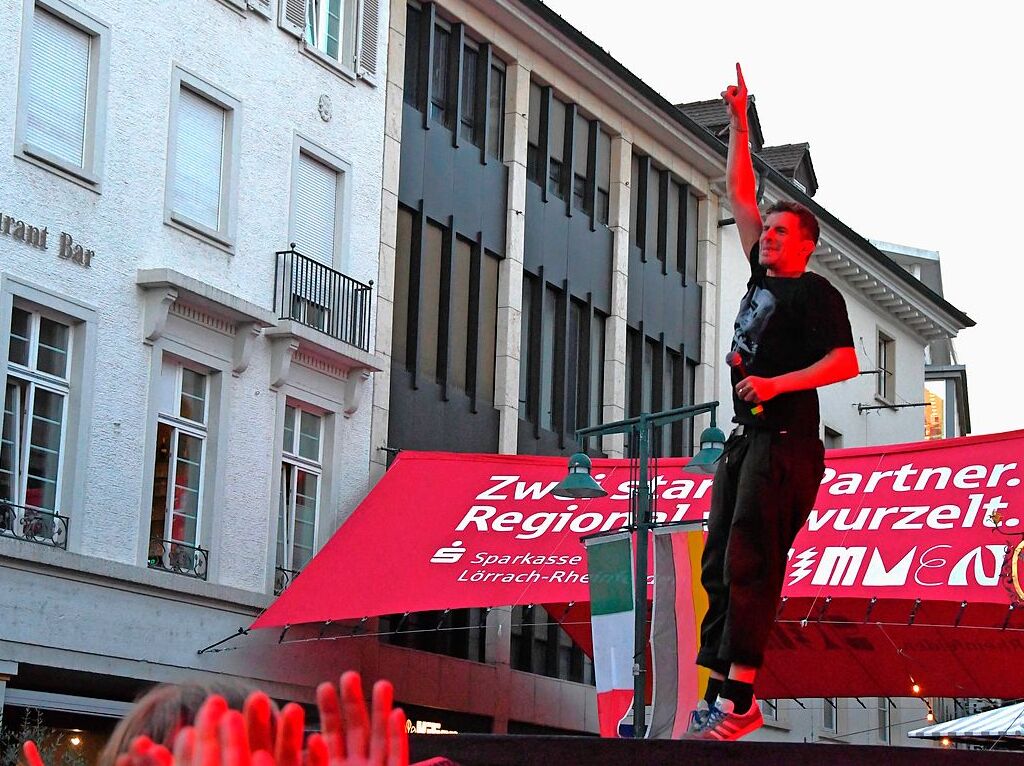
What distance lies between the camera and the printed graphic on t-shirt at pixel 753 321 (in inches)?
338

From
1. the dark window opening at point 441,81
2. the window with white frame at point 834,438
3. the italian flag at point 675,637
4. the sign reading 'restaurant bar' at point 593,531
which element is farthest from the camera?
the window with white frame at point 834,438

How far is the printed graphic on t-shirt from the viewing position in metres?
Result: 8.59

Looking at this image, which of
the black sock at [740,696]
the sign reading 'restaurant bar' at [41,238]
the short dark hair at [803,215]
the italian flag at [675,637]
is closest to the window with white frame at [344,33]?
the sign reading 'restaurant bar' at [41,238]

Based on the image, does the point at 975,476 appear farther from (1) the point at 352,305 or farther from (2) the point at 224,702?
(2) the point at 224,702

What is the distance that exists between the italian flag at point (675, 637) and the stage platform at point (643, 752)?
1740mm

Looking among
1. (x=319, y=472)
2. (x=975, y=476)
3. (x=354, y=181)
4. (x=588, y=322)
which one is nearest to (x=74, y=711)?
(x=319, y=472)

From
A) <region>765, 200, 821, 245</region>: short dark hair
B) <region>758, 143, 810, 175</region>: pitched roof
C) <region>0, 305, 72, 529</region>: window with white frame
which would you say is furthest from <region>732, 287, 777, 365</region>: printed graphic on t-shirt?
<region>758, 143, 810, 175</region>: pitched roof

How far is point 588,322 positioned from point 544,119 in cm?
342

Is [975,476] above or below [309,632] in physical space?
above

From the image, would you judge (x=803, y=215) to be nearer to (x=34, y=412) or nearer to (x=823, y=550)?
(x=34, y=412)

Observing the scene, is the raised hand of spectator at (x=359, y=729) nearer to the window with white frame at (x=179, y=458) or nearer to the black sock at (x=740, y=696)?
the black sock at (x=740, y=696)

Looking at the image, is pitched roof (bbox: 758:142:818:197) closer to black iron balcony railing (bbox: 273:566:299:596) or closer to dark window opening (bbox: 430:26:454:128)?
dark window opening (bbox: 430:26:454:128)

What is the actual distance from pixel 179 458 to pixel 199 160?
3.61 m

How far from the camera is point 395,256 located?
87.1 ft
